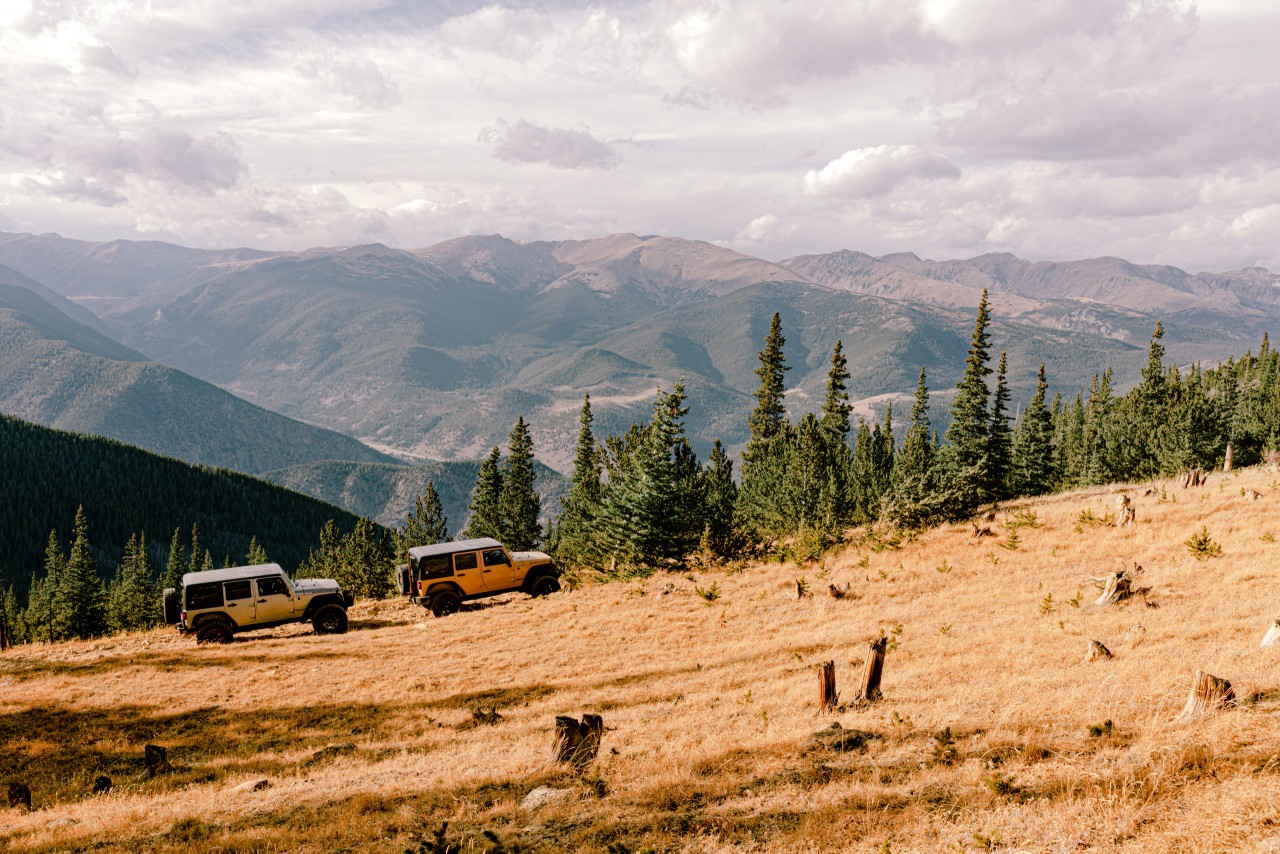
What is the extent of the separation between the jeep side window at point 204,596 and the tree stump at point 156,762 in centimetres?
1324

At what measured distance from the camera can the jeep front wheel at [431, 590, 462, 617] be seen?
91.0 feet

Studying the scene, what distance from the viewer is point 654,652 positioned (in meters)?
18.8

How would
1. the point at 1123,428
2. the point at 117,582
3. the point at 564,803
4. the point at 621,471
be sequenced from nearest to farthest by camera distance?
the point at 564,803 → the point at 621,471 → the point at 1123,428 → the point at 117,582

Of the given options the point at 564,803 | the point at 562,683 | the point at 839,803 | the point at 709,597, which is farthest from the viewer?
the point at 709,597

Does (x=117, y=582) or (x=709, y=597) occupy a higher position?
(x=709, y=597)

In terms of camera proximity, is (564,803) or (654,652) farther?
(654,652)

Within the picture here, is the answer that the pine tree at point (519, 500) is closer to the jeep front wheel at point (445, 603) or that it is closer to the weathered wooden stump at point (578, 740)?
the jeep front wheel at point (445, 603)

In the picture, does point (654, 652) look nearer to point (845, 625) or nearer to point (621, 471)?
point (845, 625)

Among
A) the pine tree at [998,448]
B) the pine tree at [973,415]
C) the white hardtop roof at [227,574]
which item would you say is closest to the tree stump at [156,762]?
the white hardtop roof at [227,574]

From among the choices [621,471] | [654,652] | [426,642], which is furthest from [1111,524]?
[621,471]

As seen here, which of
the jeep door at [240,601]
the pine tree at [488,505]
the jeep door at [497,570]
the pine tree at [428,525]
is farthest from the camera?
the pine tree at [428,525]

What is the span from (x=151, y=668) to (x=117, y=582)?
119m

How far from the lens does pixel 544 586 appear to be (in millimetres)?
→ 29875

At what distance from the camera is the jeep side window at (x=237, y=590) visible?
25359mm
